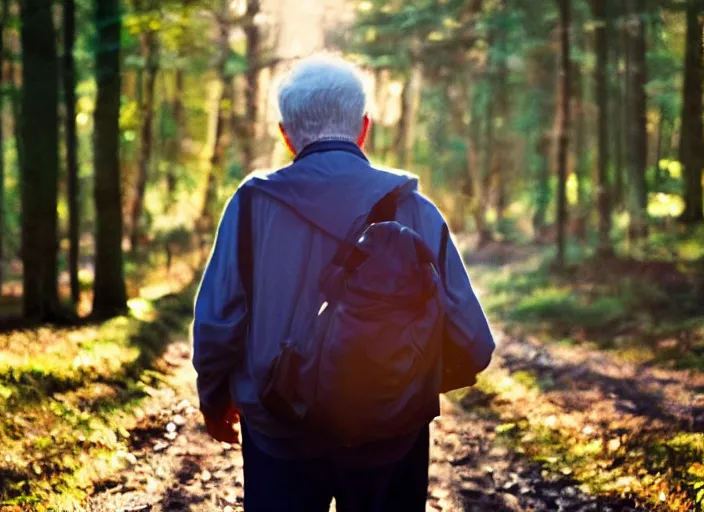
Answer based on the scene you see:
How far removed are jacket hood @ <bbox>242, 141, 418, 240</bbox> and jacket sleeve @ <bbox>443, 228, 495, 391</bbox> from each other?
291mm

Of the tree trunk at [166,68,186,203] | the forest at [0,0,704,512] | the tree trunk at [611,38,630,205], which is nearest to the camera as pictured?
the forest at [0,0,704,512]

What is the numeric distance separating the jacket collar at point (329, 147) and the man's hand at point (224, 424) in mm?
863

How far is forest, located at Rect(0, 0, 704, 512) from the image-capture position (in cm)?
540

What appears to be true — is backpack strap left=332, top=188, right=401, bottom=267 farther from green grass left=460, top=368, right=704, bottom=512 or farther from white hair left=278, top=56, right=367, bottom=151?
green grass left=460, top=368, right=704, bottom=512

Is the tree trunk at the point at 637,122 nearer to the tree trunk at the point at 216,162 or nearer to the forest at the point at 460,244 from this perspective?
the forest at the point at 460,244

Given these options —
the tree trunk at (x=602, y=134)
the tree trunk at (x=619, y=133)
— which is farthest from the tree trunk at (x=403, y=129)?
the tree trunk at (x=602, y=134)

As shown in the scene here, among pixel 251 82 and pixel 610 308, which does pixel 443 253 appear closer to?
Answer: pixel 610 308

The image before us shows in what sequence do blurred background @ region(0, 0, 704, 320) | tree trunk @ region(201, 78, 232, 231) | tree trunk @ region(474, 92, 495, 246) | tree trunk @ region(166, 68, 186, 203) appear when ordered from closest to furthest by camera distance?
blurred background @ region(0, 0, 704, 320) < tree trunk @ region(201, 78, 232, 231) < tree trunk @ region(474, 92, 495, 246) < tree trunk @ region(166, 68, 186, 203)

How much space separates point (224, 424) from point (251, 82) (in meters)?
15.4

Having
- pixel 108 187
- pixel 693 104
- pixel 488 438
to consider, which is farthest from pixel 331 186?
pixel 693 104

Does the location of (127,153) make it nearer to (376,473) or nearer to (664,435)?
(664,435)

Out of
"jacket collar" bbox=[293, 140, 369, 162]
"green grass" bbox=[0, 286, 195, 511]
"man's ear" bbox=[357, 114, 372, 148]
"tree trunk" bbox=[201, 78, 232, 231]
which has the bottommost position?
"green grass" bbox=[0, 286, 195, 511]

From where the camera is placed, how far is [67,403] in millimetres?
6246

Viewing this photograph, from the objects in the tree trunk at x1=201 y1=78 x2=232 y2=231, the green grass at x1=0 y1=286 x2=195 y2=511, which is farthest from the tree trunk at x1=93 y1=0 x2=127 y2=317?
the tree trunk at x1=201 y1=78 x2=232 y2=231
